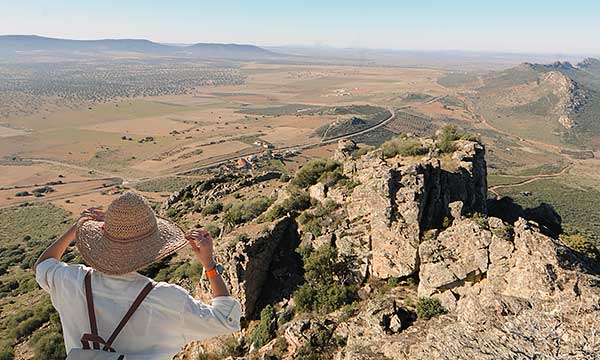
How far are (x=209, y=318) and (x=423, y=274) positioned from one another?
567 inches

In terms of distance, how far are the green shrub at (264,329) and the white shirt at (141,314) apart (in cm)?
1393

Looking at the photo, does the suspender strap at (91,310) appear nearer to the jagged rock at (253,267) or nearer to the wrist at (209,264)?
the wrist at (209,264)

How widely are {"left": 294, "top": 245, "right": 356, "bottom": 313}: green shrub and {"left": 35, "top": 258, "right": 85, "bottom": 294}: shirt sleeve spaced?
14519 millimetres

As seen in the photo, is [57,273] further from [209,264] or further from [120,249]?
→ [209,264]

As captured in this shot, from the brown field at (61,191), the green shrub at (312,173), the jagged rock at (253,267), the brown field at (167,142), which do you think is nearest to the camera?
the jagged rock at (253,267)

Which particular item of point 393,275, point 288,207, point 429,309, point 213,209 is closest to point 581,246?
point 393,275

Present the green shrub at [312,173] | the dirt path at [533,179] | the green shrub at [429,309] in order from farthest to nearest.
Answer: the dirt path at [533,179]
the green shrub at [312,173]
the green shrub at [429,309]

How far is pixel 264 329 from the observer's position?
17.7m

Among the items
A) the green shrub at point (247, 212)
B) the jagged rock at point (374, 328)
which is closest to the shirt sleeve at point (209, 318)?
the jagged rock at point (374, 328)

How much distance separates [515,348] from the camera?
8.58m

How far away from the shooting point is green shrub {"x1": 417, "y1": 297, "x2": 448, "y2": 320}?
1417 cm

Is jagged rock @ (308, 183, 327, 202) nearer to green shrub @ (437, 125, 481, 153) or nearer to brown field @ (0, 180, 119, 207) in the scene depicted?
green shrub @ (437, 125, 481, 153)

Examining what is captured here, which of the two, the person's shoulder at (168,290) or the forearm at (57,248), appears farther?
the forearm at (57,248)

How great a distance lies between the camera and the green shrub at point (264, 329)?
56.0 ft
